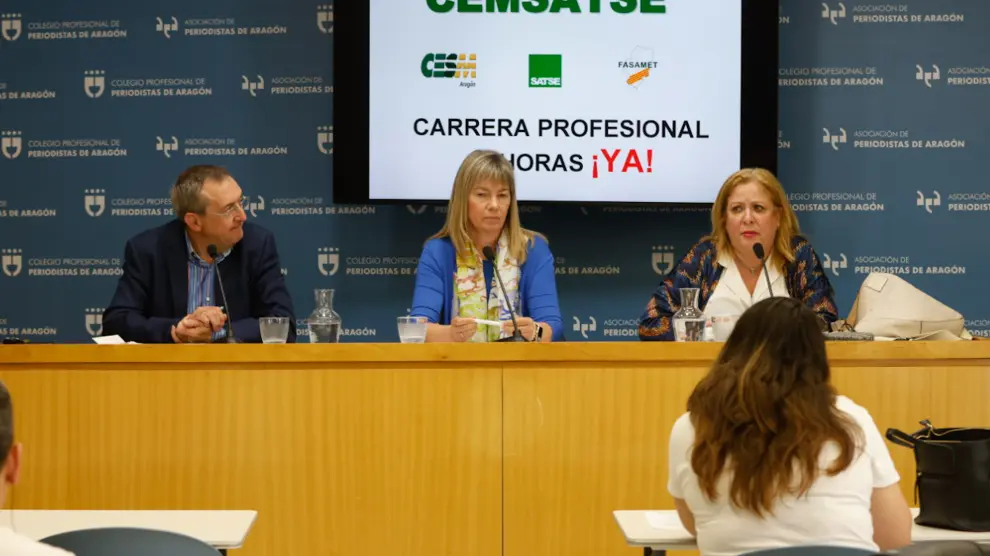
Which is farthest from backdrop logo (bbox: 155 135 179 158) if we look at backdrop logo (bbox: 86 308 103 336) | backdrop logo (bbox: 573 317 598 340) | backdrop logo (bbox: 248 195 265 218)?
backdrop logo (bbox: 573 317 598 340)

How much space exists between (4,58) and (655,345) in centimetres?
349

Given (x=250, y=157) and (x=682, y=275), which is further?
(x=250, y=157)

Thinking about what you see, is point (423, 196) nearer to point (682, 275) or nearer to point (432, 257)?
point (432, 257)

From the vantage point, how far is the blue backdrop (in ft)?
16.3

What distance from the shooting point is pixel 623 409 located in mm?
3049

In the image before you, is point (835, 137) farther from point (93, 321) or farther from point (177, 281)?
point (93, 321)

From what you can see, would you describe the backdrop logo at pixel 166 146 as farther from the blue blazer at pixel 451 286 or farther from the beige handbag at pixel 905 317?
the beige handbag at pixel 905 317

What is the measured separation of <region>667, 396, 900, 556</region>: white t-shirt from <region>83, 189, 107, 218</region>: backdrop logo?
12.3 ft

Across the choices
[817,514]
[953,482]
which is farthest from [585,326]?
[817,514]

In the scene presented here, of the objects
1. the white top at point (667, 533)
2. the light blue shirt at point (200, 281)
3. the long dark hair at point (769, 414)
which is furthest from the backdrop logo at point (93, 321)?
the long dark hair at point (769, 414)

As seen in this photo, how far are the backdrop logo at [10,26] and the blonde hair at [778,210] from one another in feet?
10.8

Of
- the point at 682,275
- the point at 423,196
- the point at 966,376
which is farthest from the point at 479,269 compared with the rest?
the point at 966,376

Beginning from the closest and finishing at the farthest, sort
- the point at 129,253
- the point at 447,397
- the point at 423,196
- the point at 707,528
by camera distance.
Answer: the point at 707,528 < the point at 447,397 < the point at 129,253 < the point at 423,196

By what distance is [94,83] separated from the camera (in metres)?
4.99
